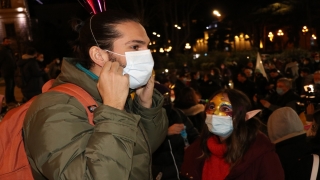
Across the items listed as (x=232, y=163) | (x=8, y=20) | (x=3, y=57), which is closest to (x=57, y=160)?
(x=232, y=163)

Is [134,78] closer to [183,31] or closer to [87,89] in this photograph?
[87,89]

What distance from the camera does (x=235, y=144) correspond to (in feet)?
11.7

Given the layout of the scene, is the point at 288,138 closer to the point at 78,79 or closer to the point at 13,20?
the point at 78,79

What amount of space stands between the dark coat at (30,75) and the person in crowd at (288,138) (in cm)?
694

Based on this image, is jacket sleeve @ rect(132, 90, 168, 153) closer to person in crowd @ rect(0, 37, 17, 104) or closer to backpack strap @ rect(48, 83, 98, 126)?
backpack strap @ rect(48, 83, 98, 126)

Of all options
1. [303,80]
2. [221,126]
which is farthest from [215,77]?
[221,126]

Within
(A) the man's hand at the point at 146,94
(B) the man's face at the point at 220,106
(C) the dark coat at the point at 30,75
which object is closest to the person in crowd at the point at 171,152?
(B) the man's face at the point at 220,106

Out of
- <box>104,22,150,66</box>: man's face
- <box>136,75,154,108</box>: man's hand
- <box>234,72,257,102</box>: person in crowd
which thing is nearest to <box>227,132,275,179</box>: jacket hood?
<box>136,75,154,108</box>: man's hand

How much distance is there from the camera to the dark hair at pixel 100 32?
82.4 inches

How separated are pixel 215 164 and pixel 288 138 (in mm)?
851

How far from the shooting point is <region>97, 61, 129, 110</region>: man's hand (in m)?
1.87

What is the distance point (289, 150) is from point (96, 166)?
8.93 feet

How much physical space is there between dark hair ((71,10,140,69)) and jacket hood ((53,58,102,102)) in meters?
0.11

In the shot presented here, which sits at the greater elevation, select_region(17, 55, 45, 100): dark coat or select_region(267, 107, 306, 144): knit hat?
select_region(17, 55, 45, 100): dark coat
